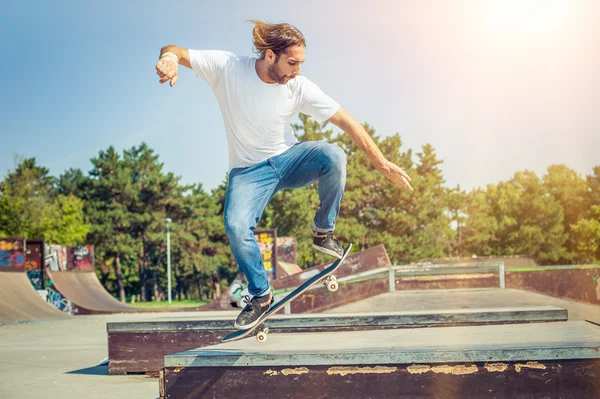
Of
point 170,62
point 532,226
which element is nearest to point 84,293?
point 170,62

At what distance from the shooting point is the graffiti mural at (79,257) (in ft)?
113

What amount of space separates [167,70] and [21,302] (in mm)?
23232

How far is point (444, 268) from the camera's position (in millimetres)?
18172

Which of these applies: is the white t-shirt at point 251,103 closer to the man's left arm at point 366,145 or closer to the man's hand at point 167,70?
the man's left arm at point 366,145

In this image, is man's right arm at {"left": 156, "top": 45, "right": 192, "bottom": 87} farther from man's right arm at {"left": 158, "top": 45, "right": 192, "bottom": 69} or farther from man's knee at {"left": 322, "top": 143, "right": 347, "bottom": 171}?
man's knee at {"left": 322, "top": 143, "right": 347, "bottom": 171}

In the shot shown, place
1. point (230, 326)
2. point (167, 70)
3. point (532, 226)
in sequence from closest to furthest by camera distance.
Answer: point (167, 70) → point (230, 326) → point (532, 226)

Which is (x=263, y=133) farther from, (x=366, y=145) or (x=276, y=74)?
(x=366, y=145)

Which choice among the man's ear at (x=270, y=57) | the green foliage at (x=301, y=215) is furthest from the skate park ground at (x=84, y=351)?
the green foliage at (x=301, y=215)

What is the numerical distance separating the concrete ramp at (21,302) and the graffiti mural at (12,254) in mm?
470

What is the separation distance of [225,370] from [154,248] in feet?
219

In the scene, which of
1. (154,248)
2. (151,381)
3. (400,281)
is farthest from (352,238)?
(151,381)

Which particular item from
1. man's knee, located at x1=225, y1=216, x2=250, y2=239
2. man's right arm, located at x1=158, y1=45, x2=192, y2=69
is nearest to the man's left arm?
man's knee, located at x1=225, y1=216, x2=250, y2=239

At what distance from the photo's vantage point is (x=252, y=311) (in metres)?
4.79

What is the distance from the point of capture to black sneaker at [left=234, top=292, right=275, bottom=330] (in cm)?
474
